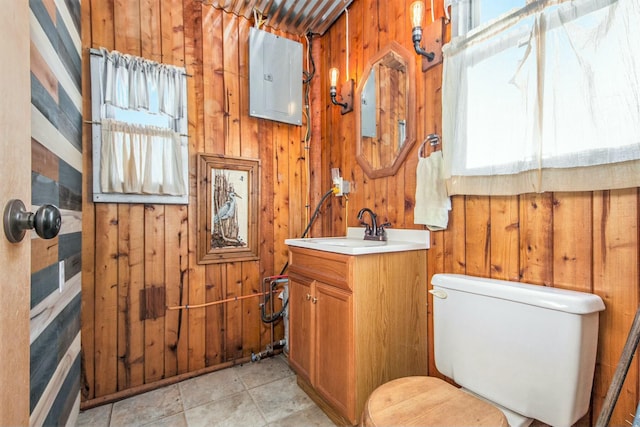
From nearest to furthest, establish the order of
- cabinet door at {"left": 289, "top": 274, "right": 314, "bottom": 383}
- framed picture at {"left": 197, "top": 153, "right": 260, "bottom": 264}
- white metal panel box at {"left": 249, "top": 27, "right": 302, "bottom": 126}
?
cabinet door at {"left": 289, "top": 274, "right": 314, "bottom": 383}, framed picture at {"left": 197, "top": 153, "right": 260, "bottom": 264}, white metal panel box at {"left": 249, "top": 27, "right": 302, "bottom": 126}

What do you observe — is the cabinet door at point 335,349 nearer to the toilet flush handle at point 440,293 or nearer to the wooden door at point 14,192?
the toilet flush handle at point 440,293

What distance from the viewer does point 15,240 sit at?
1.62ft

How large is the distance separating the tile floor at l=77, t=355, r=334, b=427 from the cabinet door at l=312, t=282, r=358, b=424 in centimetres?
23

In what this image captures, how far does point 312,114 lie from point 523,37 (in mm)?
1645

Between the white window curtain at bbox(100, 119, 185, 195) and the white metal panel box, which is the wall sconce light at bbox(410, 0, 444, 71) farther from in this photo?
the white window curtain at bbox(100, 119, 185, 195)

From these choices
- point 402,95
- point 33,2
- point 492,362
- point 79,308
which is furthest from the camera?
point 402,95

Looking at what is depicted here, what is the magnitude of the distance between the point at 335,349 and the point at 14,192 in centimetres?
135

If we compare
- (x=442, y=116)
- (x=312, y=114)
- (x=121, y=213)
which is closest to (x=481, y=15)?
(x=442, y=116)

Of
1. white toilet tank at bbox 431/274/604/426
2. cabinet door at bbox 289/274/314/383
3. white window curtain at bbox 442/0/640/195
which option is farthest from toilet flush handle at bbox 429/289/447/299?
cabinet door at bbox 289/274/314/383

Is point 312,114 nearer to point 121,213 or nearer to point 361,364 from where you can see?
point 121,213

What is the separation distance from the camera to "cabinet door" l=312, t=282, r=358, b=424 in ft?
4.47

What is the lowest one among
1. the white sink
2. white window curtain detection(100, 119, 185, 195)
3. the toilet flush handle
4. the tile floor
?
the tile floor

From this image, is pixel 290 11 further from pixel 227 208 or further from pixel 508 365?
pixel 508 365

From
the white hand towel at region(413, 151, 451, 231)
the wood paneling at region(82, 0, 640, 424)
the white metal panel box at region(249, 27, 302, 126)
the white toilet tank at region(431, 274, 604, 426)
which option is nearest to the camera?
the white toilet tank at region(431, 274, 604, 426)
